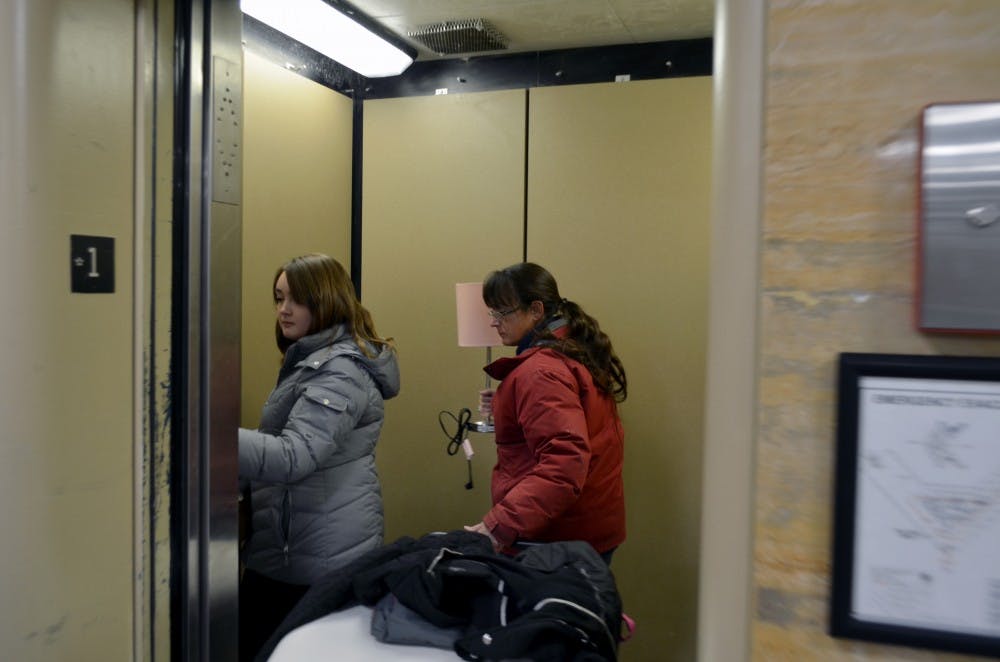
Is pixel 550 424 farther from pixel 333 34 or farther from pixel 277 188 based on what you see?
pixel 333 34

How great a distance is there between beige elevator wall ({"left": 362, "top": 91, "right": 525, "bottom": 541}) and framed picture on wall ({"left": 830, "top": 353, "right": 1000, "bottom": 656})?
2369 millimetres

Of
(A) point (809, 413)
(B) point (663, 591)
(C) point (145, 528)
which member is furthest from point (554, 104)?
(A) point (809, 413)

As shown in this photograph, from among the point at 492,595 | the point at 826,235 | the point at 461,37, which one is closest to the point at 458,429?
the point at 461,37

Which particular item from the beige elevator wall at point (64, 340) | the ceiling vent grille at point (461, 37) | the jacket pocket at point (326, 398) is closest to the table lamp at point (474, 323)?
the jacket pocket at point (326, 398)

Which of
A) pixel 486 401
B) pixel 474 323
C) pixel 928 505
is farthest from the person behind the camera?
pixel 474 323

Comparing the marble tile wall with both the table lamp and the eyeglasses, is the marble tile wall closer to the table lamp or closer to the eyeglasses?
the eyeglasses

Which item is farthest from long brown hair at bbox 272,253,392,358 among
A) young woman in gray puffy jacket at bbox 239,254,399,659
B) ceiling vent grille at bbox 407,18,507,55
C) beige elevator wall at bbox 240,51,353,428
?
ceiling vent grille at bbox 407,18,507,55

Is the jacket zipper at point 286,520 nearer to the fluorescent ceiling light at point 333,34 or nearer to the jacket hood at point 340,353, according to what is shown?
the jacket hood at point 340,353

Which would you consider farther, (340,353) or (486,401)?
(486,401)

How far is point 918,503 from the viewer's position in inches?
27.6

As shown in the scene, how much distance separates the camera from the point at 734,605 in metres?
0.78

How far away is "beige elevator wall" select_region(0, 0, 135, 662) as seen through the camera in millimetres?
1037

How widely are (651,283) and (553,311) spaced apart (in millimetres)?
784

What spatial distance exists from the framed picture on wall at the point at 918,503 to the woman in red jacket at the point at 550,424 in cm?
119
